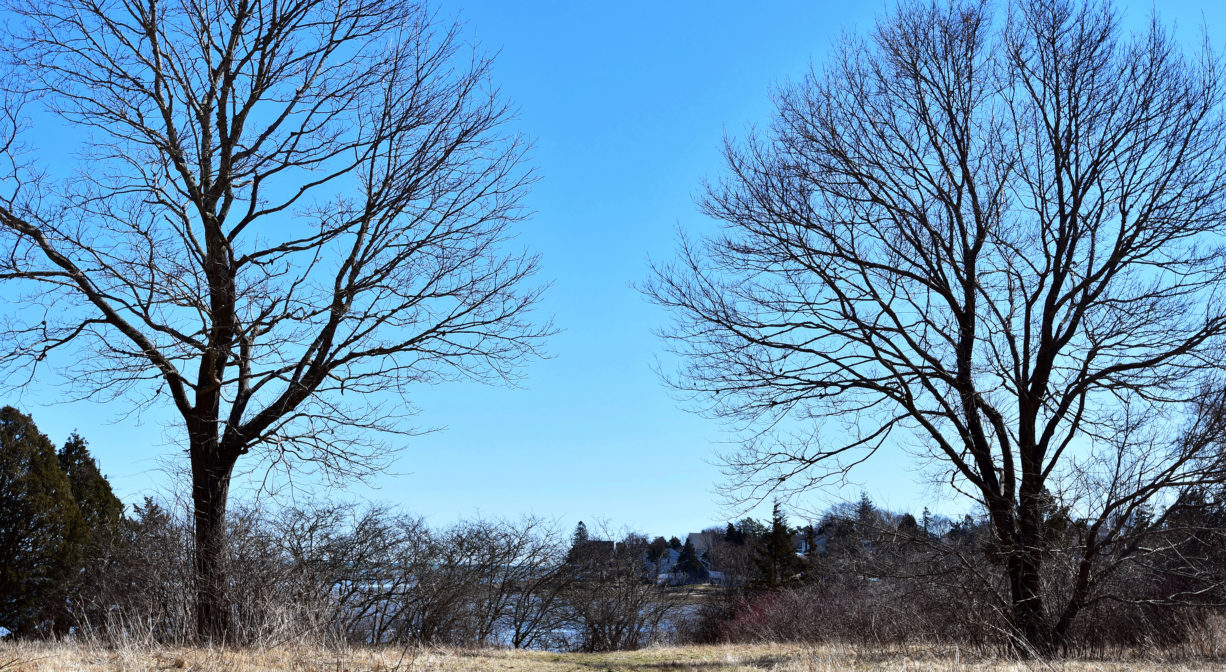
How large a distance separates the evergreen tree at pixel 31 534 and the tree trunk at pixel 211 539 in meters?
16.2

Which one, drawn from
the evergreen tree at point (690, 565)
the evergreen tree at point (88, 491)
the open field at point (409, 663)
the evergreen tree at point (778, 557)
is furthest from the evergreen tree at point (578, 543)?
the evergreen tree at point (690, 565)

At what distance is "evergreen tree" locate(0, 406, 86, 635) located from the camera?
21.8 metres

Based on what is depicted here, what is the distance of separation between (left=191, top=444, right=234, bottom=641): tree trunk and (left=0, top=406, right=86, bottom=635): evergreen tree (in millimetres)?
16167

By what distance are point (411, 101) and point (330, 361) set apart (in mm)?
3756

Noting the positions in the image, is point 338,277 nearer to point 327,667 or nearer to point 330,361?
point 330,361

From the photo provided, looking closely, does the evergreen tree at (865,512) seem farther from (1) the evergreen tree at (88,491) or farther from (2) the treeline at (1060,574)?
(1) the evergreen tree at (88,491)

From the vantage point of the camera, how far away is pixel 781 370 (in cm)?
1077

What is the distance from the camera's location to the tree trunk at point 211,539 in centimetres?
888

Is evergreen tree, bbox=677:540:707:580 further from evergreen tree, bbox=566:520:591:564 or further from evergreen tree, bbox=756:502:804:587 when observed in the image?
evergreen tree, bbox=566:520:591:564

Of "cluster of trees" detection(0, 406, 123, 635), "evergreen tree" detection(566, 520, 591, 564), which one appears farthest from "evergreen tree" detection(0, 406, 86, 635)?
"evergreen tree" detection(566, 520, 591, 564)

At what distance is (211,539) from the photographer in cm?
904

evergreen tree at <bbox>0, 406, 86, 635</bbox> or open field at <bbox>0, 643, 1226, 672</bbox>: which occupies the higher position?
evergreen tree at <bbox>0, 406, 86, 635</bbox>

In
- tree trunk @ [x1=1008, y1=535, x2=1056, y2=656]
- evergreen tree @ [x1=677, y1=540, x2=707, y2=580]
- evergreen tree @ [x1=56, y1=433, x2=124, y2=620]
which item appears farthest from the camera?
evergreen tree @ [x1=677, y1=540, x2=707, y2=580]

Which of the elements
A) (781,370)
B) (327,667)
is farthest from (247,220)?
(781,370)
